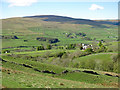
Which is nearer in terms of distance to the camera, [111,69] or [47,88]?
[47,88]

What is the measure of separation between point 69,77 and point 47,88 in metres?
9.01

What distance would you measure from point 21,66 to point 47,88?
12.4 m

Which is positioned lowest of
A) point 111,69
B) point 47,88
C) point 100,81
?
point 111,69

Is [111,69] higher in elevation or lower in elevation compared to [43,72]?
lower

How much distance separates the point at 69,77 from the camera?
2323cm

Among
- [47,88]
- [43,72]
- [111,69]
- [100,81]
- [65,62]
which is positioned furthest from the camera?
[65,62]

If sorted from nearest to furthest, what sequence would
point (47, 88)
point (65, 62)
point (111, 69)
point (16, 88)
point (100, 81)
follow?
point (16, 88) < point (47, 88) < point (100, 81) < point (111, 69) < point (65, 62)

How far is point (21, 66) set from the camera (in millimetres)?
26016

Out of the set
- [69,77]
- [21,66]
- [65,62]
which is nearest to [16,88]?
[69,77]

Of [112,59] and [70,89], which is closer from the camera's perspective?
[70,89]

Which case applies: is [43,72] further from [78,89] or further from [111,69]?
[111,69]

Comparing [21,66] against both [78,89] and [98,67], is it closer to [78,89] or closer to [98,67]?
[78,89]

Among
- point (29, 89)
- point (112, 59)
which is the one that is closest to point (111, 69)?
point (112, 59)

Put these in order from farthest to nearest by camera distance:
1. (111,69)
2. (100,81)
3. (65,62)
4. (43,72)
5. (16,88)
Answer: (65,62), (111,69), (43,72), (100,81), (16,88)
